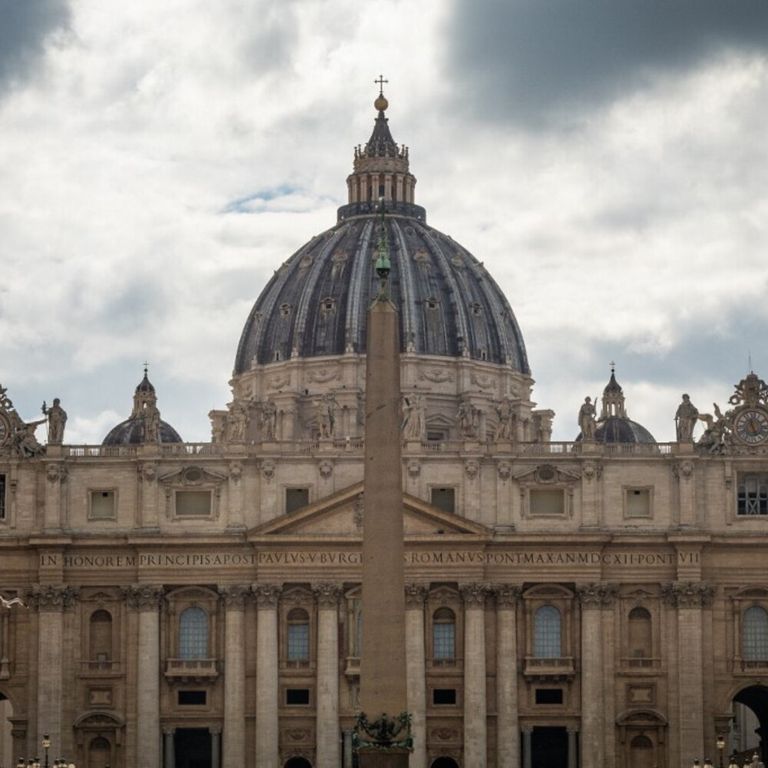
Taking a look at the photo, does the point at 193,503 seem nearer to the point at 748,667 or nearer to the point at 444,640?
the point at 444,640

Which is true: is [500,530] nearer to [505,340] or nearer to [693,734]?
[693,734]

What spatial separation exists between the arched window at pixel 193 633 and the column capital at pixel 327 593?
5569mm

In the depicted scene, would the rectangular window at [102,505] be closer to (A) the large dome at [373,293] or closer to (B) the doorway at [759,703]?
(B) the doorway at [759,703]

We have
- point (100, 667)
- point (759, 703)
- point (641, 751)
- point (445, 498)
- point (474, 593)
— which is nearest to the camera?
point (641, 751)

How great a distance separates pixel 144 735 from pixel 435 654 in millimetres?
14047

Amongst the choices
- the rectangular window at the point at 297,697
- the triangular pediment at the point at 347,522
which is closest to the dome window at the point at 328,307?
the triangular pediment at the point at 347,522

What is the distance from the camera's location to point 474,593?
12256cm

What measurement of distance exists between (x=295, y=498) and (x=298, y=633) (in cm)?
635

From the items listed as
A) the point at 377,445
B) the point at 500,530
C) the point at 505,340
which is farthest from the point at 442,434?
the point at 377,445

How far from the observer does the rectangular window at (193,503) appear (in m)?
124

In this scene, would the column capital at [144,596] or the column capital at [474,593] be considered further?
the column capital at [144,596]

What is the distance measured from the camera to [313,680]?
12225 cm

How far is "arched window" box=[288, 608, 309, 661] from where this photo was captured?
404ft

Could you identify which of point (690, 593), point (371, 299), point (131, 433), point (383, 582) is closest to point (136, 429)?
point (131, 433)
